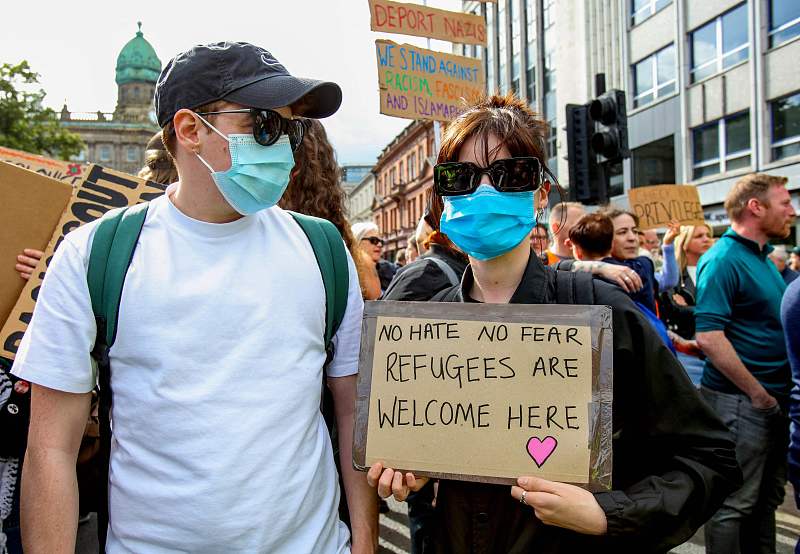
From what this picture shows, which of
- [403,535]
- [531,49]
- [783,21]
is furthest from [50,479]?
[531,49]

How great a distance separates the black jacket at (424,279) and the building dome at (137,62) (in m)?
105

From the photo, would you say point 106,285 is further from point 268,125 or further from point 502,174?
point 502,174

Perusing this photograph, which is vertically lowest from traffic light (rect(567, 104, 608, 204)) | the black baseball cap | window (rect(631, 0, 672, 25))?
the black baseball cap

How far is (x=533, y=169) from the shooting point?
1.79 meters

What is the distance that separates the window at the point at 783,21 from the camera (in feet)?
51.6

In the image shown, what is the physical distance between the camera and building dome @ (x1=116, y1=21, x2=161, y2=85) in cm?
9688

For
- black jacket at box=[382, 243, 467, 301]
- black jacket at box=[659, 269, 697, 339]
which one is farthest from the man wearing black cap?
black jacket at box=[659, 269, 697, 339]

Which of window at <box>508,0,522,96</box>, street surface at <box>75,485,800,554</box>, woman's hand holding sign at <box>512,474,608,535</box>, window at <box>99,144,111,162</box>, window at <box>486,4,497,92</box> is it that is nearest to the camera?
woman's hand holding sign at <box>512,474,608,535</box>

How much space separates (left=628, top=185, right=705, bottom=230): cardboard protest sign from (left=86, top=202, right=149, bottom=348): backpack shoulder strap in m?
5.66

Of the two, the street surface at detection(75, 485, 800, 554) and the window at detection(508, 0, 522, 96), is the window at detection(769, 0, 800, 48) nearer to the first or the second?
the street surface at detection(75, 485, 800, 554)

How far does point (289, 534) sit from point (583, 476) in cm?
72

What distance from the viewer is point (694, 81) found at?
19547mm

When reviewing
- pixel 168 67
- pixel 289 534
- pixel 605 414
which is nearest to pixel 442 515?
pixel 289 534

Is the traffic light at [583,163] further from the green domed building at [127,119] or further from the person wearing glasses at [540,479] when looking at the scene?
the green domed building at [127,119]
